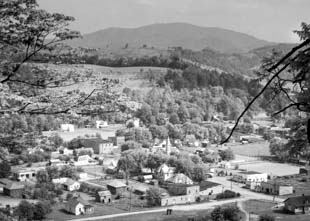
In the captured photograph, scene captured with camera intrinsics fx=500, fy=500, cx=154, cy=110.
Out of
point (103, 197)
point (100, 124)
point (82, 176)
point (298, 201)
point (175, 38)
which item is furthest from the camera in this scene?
point (175, 38)

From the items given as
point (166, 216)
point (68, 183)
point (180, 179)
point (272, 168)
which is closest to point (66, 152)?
point (68, 183)

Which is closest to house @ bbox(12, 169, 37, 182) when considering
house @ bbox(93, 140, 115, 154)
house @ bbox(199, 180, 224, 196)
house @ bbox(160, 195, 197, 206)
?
→ house @ bbox(160, 195, 197, 206)

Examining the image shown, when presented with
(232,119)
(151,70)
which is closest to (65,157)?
(232,119)

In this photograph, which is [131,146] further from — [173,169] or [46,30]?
[46,30]

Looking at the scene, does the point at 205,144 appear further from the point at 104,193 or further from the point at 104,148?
the point at 104,193

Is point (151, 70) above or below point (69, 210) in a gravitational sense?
above

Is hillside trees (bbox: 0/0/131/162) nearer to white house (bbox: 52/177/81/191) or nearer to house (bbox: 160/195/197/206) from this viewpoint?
house (bbox: 160/195/197/206)

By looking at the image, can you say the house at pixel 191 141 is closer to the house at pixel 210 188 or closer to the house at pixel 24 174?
the house at pixel 210 188
